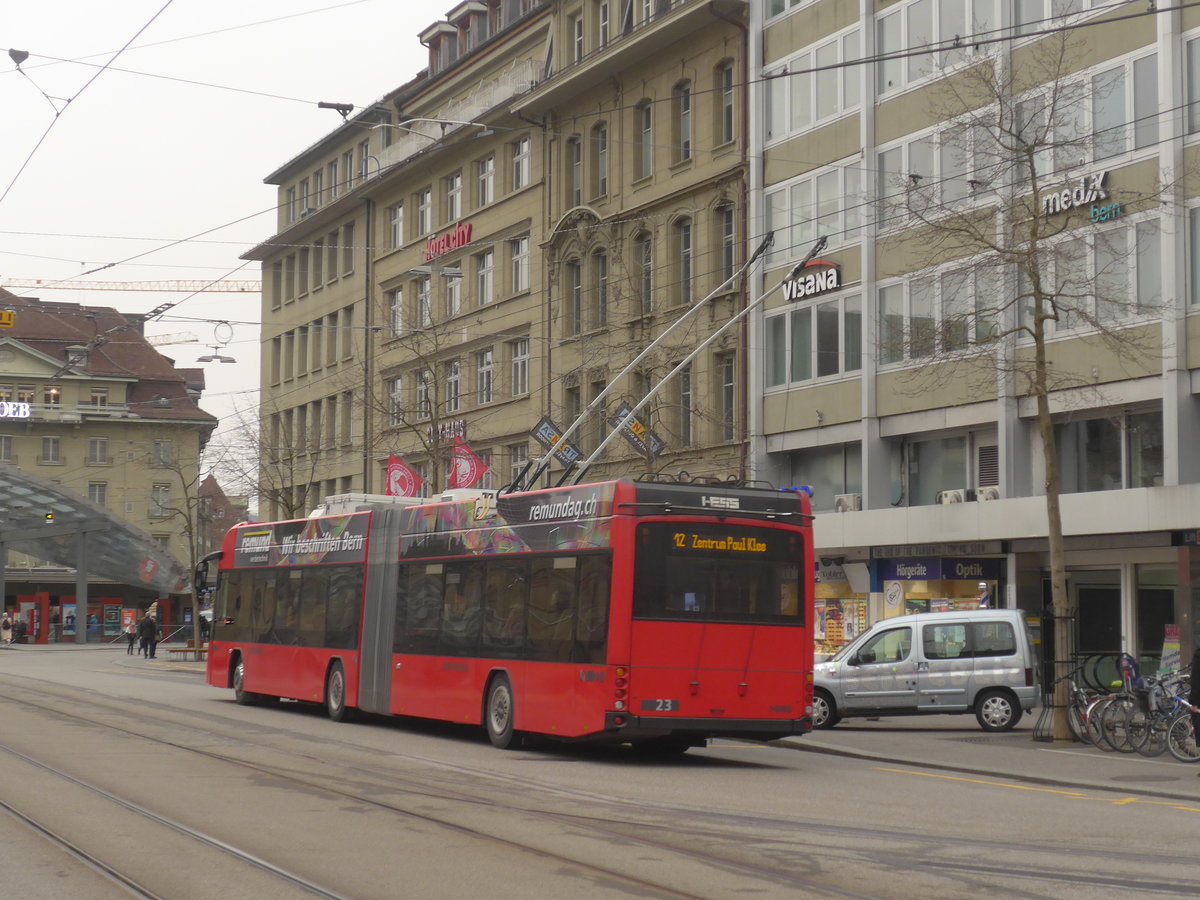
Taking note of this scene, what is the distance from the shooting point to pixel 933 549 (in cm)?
3403

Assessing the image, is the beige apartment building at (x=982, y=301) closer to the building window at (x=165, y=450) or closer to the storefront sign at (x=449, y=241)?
the storefront sign at (x=449, y=241)

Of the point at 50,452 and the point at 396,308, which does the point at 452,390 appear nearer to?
the point at 396,308

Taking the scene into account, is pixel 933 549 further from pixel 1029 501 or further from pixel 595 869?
pixel 595 869

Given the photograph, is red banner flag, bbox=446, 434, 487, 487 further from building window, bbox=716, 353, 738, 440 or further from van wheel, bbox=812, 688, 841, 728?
van wheel, bbox=812, 688, 841, 728

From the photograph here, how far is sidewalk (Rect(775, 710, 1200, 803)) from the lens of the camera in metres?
17.9

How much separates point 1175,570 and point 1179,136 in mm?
7127

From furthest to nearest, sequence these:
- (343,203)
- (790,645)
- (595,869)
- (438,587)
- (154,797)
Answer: (343,203) < (438,587) < (790,645) < (154,797) < (595,869)

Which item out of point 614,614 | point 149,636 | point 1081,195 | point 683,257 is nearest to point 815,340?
point 683,257

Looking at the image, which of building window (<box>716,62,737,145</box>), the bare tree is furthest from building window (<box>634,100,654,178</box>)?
the bare tree

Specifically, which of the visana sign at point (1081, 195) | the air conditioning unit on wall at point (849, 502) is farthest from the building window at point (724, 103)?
the visana sign at point (1081, 195)

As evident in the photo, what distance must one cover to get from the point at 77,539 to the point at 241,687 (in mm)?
46997

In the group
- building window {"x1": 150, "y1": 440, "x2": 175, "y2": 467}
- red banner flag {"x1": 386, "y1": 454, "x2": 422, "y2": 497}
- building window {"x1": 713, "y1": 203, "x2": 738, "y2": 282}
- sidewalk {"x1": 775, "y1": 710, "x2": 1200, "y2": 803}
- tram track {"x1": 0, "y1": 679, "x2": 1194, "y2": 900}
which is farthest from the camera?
→ building window {"x1": 150, "y1": 440, "x2": 175, "y2": 467}

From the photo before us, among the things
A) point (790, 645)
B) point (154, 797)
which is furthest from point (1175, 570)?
point (154, 797)

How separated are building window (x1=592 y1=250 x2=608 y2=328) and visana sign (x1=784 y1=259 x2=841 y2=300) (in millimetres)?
8082
